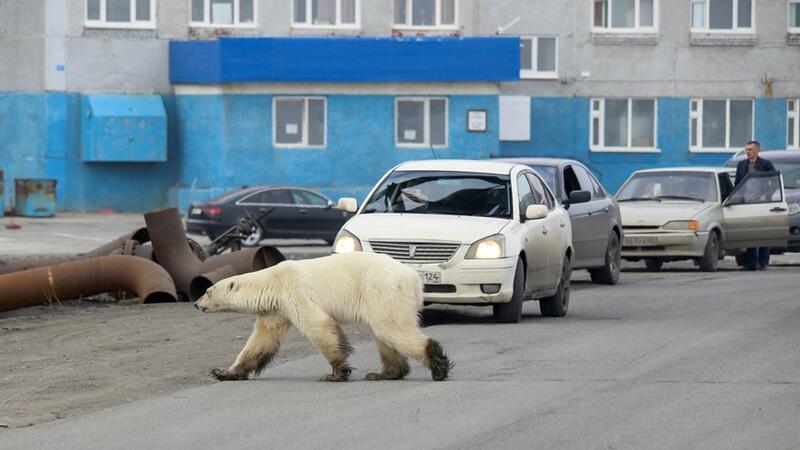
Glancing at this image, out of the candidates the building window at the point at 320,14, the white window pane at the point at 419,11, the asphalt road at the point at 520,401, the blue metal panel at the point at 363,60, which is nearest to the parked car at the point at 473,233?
the asphalt road at the point at 520,401

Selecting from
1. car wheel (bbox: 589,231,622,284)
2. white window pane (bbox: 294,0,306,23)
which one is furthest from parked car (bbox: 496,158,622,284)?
white window pane (bbox: 294,0,306,23)

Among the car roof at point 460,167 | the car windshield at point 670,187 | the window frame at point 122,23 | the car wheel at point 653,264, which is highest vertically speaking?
the window frame at point 122,23

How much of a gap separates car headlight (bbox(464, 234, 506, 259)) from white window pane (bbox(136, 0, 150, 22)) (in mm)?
29523

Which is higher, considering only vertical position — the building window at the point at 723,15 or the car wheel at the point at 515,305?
the building window at the point at 723,15

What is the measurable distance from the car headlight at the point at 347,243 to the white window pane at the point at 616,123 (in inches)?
1258

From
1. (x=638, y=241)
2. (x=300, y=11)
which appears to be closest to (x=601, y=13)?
(x=300, y=11)

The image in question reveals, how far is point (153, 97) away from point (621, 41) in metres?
13.3

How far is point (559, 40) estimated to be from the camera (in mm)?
46188

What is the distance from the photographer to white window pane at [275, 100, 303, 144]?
43.4 meters

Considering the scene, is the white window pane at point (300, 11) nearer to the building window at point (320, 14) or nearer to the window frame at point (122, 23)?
the building window at point (320, 14)

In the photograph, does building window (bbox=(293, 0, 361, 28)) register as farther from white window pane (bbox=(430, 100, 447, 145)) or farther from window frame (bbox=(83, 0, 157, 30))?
window frame (bbox=(83, 0, 157, 30))

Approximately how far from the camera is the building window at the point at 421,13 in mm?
44938

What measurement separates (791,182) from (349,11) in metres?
18.7

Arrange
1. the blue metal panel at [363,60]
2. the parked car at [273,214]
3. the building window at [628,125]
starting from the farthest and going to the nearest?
the building window at [628,125] < the blue metal panel at [363,60] < the parked car at [273,214]
